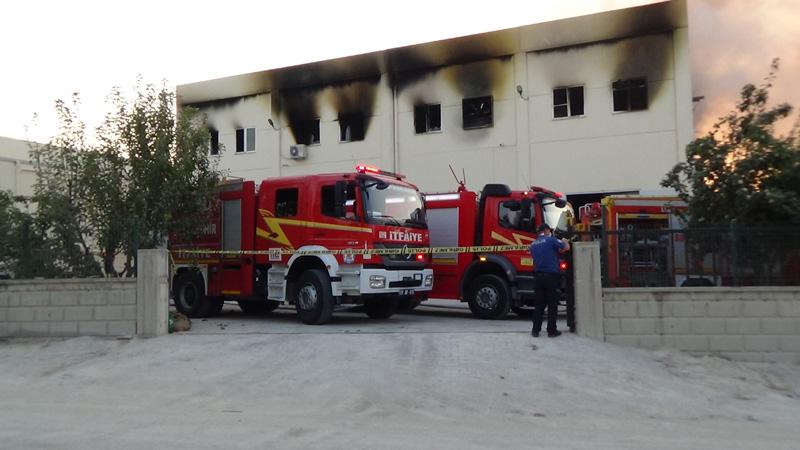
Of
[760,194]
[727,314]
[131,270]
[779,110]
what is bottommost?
[727,314]

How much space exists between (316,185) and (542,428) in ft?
22.1

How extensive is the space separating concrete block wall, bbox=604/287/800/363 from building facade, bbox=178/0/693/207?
1270 cm

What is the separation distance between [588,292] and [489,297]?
3707 millimetres

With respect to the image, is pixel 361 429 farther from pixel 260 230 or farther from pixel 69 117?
pixel 69 117

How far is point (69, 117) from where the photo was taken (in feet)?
37.5

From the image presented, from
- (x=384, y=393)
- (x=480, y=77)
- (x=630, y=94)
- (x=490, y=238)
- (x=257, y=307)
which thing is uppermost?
(x=480, y=77)

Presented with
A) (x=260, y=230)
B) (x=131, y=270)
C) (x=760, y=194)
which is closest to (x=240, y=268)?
(x=260, y=230)

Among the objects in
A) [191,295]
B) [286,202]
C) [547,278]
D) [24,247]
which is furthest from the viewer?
[191,295]

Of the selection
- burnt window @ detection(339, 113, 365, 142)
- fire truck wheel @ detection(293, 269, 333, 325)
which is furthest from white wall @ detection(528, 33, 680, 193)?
fire truck wheel @ detection(293, 269, 333, 325)

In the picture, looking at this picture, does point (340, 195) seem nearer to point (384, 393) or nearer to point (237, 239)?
point (237, 239)

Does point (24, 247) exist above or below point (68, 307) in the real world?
above

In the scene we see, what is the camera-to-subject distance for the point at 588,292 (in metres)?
9.45

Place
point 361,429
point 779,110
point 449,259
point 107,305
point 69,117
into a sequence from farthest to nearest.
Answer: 1. point 449,259
2. point 69,117
3. point 107,305
4. point 779,110
5. point 361,429

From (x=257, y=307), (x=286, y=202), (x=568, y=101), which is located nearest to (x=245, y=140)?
(x=568, y=101)
